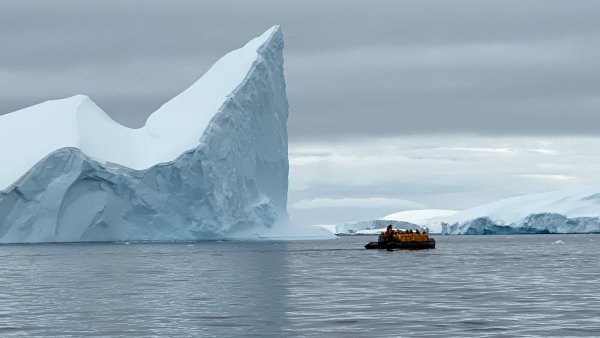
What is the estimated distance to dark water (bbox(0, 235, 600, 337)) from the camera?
913 inches

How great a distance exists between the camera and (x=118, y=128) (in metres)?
94.0

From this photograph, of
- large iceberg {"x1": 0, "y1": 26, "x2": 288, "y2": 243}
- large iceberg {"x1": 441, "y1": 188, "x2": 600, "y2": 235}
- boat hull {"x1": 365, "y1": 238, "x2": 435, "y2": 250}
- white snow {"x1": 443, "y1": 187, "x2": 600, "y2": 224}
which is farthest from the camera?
white snow {"x1": 443, "y1": 187, "x2": 600, "y2": 224}

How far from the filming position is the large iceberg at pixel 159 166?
8106 cm

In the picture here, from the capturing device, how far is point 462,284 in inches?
1468

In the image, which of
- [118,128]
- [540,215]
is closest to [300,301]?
[118,128]

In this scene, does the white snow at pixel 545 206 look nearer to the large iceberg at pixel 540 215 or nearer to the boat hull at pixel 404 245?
the large iceberg at pixel 540 215

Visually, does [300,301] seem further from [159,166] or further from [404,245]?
[404,245]

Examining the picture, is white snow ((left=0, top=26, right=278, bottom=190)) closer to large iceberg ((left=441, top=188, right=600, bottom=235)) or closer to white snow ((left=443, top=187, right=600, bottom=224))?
large iceberg ((left=441, top=188, right=600, bottom=235))

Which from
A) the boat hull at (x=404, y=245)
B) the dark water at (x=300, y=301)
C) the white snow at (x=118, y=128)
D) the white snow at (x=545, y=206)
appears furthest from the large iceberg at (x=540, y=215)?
the dark water at (x=300, y=301)

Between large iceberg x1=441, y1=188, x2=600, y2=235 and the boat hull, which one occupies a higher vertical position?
large iceberg x1=441, y1=188, x2=600, y2=235

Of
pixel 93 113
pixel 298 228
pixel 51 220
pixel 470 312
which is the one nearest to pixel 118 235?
pixel 51 220

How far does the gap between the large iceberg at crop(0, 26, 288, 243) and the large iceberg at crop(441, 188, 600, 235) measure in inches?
2728

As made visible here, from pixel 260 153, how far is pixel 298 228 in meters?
9.91

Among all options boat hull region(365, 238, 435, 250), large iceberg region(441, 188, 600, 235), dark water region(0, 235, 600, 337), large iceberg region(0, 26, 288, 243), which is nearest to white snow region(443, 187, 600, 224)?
large iceberg region(441, 188, 600, 235)
